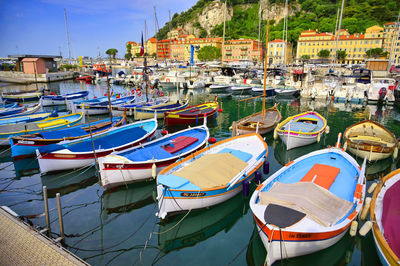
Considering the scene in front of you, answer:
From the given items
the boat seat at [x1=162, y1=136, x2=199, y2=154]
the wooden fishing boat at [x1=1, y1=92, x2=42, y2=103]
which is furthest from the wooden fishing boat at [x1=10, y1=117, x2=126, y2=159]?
the wooden fishing boat at [x1=1, y1=92, x2=42, y2=103]

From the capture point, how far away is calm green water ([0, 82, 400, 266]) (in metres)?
8.74

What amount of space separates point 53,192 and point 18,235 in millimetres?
5519

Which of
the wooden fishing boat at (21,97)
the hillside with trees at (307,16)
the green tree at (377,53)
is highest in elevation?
the hillside with trees at (307,16)

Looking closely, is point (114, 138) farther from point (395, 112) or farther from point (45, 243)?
point (395, 112)

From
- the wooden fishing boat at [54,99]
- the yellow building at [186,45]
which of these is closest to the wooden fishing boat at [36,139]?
the wooden fishing boat at [54,99]

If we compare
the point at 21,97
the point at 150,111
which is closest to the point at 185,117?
the point at 150,111

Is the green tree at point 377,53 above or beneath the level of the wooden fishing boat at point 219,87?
above

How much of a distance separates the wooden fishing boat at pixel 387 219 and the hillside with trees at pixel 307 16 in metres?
113

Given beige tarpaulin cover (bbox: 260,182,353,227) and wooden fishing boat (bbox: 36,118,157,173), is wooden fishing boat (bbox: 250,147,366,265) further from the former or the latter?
wooden fishing boat (bbox: 36,118,157,173)

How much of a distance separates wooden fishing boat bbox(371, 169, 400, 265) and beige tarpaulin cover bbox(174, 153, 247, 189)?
5.52 meters

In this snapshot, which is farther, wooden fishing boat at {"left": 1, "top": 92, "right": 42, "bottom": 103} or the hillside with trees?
the hillside with trees

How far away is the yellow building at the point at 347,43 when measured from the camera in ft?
309

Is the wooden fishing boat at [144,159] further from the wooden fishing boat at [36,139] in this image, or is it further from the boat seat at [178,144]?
the wooden fishing boat at [36,139]

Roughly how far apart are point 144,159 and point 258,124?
1029cm
